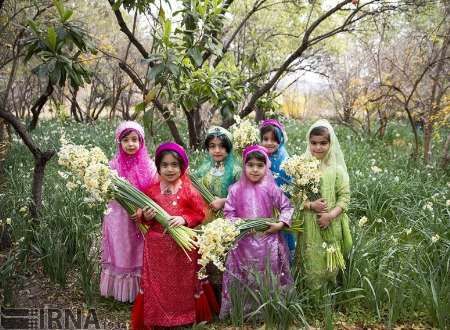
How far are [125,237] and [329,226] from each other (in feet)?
5.16

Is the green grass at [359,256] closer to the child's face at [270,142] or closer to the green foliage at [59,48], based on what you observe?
the child's face at [270,142]

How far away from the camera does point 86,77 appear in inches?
130

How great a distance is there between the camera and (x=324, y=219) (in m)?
3.01

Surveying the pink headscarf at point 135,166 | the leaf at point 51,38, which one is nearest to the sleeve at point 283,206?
the pink headscarf at point 135,166

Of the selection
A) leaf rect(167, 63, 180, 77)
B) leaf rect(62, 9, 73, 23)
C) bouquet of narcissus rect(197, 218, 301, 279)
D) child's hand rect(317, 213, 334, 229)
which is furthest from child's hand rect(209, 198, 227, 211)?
leaf rect(62, 9, 73, 23)

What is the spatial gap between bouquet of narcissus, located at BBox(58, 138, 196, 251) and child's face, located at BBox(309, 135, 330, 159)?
3.52ft

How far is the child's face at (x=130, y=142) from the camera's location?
3264 mm

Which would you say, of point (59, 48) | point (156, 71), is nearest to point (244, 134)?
point (156, 71)

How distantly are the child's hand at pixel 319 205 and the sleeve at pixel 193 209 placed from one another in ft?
2.60

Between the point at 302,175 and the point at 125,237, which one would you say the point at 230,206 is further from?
the point at 125,237

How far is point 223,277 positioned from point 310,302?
67 centimetres

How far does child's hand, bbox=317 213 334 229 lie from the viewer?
300 cm

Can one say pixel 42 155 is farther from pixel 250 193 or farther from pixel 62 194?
pixel 250 193

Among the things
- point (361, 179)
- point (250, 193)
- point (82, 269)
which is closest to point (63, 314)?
point (82, 269)
